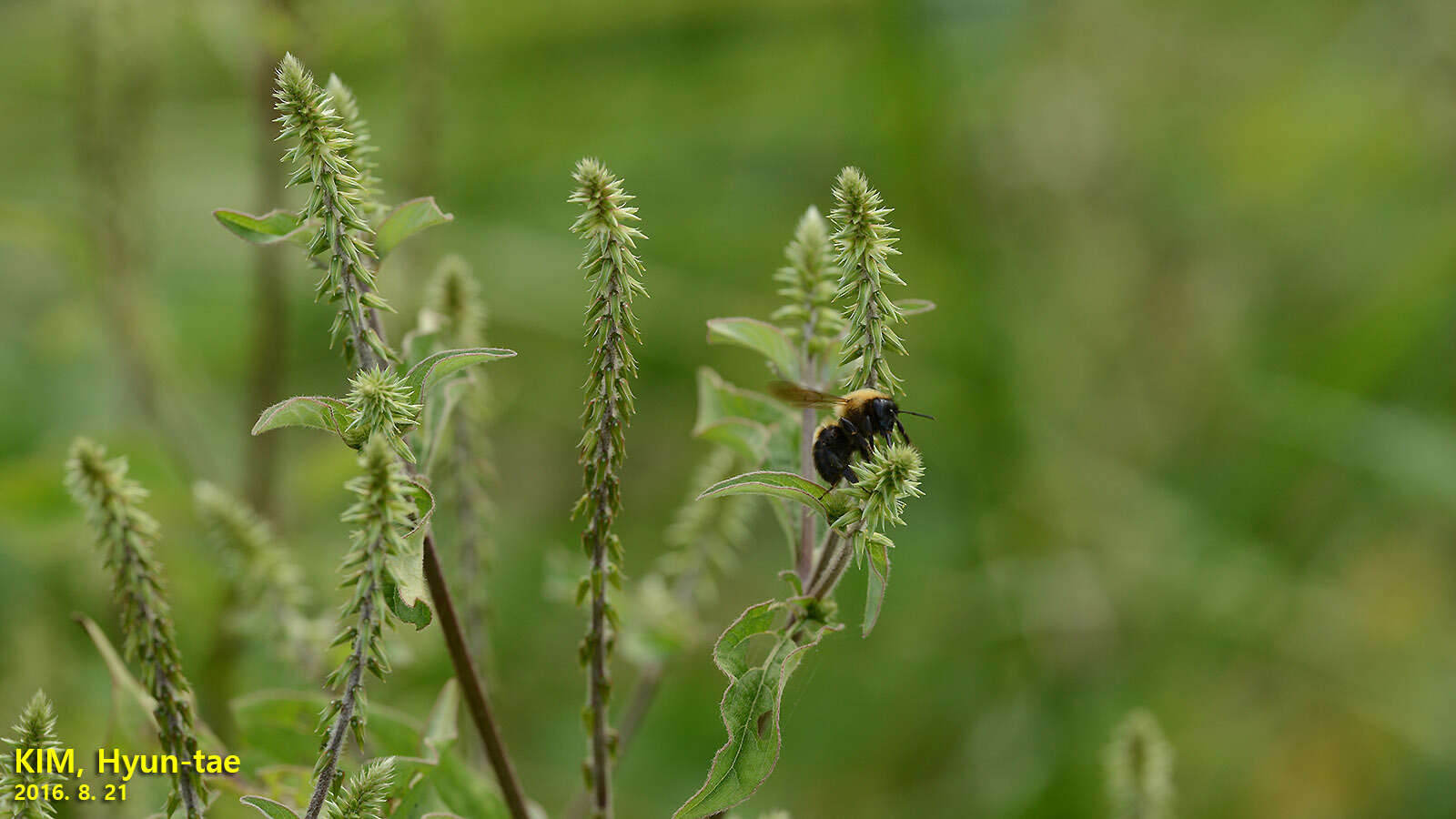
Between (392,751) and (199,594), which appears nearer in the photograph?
(392,751)

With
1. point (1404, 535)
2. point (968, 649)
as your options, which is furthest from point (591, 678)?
point (1404, 535)

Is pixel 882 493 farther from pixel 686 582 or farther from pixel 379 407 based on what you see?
pixel 686 582

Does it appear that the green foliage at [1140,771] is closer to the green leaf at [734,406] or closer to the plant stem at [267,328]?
the green leaf at [734,406]

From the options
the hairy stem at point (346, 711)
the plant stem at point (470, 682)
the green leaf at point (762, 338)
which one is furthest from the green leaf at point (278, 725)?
the green leaf at point (762, 338)

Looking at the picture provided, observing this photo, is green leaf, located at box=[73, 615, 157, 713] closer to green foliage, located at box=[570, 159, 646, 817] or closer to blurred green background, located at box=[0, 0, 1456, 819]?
green foliage, located at box=[570, 159, 646, 817]

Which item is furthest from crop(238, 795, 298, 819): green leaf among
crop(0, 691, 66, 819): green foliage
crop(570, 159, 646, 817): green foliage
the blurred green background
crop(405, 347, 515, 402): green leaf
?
the blurred green background

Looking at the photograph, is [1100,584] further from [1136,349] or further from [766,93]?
[766,93]

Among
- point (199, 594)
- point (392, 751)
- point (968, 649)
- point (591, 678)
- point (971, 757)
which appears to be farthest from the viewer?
point (968, 649)

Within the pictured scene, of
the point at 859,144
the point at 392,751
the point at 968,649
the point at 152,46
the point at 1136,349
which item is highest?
the point at 859,144
